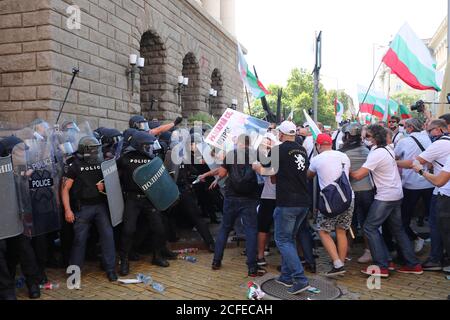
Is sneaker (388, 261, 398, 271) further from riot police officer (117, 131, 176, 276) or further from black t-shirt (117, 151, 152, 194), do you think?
black t-shirt (117, 151, 152, 194)

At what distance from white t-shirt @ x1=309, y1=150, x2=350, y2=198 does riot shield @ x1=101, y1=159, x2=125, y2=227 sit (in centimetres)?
260

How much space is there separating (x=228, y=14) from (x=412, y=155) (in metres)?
20.9

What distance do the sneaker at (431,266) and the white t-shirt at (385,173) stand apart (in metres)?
1.06

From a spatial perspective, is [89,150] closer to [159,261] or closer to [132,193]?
[132,193]

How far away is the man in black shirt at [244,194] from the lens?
17.8 ft

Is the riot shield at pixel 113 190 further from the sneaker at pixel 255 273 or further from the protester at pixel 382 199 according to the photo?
the protester at pixel 382 199

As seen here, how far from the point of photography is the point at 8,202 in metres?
4.28

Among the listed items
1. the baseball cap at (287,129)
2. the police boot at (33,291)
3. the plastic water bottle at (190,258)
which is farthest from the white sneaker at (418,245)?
the police boot at (33,291)

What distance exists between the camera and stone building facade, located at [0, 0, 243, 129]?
8758 millimetres

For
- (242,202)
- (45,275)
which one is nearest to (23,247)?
(45,275)

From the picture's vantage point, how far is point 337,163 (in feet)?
17.2

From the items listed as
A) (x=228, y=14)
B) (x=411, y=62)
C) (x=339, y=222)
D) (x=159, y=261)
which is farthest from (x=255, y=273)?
(x=228, y=14)

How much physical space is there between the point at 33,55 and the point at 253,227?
6.35 metres
